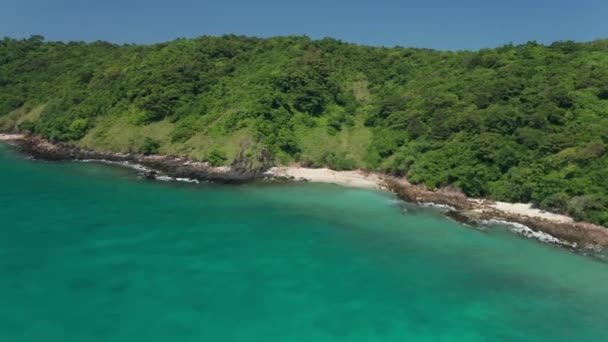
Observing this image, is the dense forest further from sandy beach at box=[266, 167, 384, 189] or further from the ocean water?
the ocean water

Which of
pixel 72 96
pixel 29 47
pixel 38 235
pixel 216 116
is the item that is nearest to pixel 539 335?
pixel 38 235

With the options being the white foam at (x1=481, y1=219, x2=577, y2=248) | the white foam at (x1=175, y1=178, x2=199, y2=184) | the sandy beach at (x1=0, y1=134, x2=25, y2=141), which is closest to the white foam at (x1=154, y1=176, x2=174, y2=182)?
the white foam at (x1=175, y1=178, x2=199, y2=184)

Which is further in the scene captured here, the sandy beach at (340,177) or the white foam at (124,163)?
the white foam at (124,163)

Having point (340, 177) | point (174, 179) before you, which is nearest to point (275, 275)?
point (340, 177)

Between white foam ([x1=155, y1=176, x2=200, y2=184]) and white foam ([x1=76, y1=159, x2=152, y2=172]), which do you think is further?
white foam ([x1=76, y1=159, x2=152, y2=172])

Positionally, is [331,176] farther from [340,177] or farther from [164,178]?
[164,178]

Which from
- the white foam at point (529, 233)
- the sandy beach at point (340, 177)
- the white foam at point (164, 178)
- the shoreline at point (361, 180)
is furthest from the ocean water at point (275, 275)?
the white foam at point (164, 178)

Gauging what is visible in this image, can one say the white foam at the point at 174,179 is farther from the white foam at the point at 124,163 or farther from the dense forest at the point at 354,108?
the dense forest at the point at 354,108
